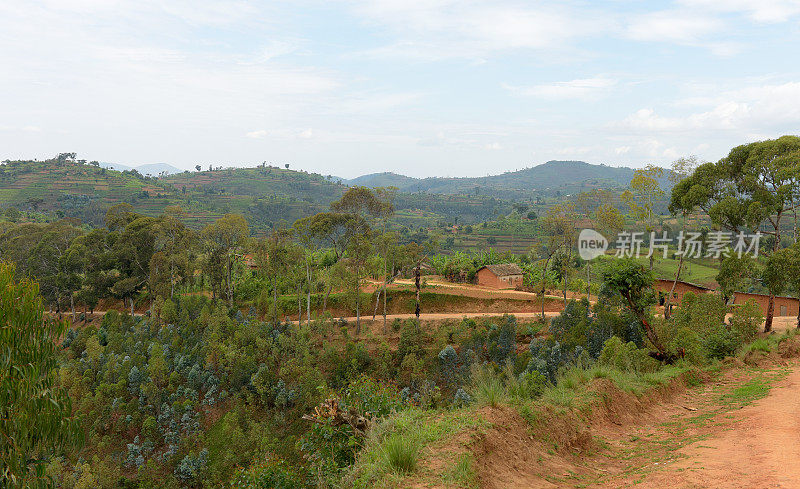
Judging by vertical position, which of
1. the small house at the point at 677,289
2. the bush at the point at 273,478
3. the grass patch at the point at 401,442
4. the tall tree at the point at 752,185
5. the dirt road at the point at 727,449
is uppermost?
the tall tree at the point at 752,185

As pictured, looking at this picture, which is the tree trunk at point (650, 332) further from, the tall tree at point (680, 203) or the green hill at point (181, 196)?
the green hill at point (181, 196)

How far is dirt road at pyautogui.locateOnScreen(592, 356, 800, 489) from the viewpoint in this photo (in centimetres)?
510

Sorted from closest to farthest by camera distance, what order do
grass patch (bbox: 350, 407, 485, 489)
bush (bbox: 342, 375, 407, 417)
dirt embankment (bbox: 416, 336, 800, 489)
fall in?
grass patch (bbox: 350, 407, 485, 489), dirt embankment (bbox: 416, 336, 800, 489), bush (bbox: 342, 375, 407, 417)

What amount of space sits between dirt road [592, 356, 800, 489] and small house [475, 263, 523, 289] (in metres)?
23.1

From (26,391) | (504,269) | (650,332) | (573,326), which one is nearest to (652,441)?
(650,332)

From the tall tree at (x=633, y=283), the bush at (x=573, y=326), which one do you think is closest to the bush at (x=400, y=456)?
the tall tree at (x=633, y=283)

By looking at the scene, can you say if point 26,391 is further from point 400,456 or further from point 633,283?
point 633,283

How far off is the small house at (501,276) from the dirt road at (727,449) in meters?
23.1

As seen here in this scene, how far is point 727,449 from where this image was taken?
6207mm

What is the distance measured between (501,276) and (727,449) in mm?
26384

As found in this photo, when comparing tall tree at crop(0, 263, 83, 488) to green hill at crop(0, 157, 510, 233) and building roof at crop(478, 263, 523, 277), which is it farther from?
green hill at crop(0, 157, 510, 233)

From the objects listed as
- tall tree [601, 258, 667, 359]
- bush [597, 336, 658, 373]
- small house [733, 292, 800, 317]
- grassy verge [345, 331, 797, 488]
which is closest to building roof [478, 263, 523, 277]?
small house [733, 292, 800, 317]

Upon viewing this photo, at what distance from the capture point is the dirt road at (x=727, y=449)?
5098 millimetres

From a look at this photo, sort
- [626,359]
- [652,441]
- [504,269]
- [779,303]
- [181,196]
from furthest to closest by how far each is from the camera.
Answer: [181,196]
[504,269]
[779,303]
[626,359]
[652,441]
